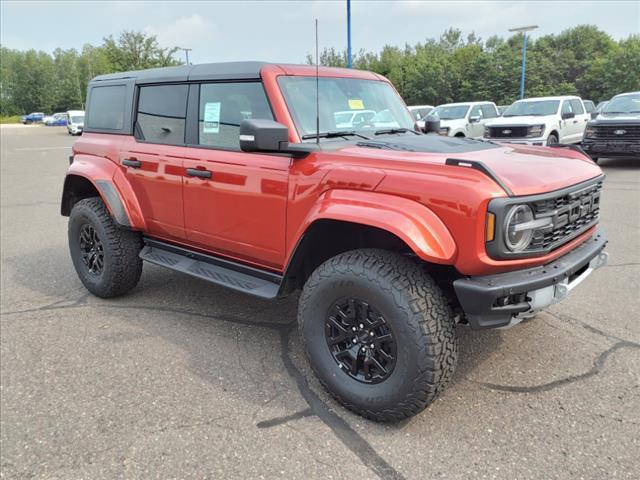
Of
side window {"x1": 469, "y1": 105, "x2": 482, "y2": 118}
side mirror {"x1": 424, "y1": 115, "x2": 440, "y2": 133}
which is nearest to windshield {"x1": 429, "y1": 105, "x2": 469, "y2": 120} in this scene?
side window {"x1": 469, "y1": 105, "x2": 482, "y2": 118}

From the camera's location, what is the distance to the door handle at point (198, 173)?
3482mm

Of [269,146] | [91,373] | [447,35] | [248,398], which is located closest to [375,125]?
[269,146]

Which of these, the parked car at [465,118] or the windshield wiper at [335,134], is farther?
the parked car at [465,118]

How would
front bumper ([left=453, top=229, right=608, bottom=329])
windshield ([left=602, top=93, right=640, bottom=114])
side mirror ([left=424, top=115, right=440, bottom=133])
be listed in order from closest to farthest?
front bumper ([left=453, top=229, right=608, bottom=329]) → side mirror ([left=424, top=115, right=440, bottom=133]) → windshield ([left=602, top=93, right=640, bottom=114])

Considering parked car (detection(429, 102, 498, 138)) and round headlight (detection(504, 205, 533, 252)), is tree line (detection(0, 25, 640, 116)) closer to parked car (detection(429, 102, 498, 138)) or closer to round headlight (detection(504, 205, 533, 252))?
parked car (detection(429, 102, 498, 138))

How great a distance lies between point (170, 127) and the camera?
3.89 m

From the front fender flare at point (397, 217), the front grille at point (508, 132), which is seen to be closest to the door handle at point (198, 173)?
the front fender flare at point (397, 217)

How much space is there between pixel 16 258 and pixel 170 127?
11.1 feet

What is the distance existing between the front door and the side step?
0.26 ft

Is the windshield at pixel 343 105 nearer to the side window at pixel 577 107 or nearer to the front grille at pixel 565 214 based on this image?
the front grille at pixel 565 214

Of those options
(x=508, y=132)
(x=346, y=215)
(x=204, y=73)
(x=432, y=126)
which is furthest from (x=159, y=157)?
(x=508, y=132)

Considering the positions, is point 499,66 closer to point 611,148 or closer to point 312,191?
point 611,148

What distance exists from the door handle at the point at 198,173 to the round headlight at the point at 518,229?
6.54 ft

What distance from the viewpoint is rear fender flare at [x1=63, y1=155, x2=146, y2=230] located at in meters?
4.13
